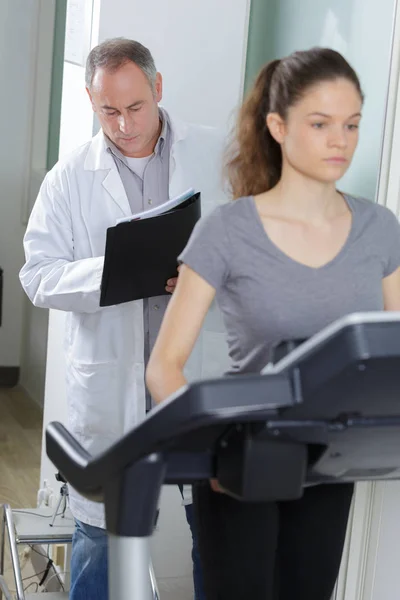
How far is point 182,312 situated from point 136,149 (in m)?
0.97

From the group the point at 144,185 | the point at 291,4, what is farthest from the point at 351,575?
the point at 291,4

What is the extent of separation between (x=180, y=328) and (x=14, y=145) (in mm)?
4097

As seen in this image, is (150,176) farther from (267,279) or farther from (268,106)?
(267,279)

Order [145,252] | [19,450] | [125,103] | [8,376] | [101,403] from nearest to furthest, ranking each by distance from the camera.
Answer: [145,252]
[125,103]
[101,403]
[19,450]
[8,376]

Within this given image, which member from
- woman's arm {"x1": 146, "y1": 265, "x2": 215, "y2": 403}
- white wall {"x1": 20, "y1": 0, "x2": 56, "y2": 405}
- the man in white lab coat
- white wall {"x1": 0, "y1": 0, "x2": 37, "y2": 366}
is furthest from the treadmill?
white wall {"x1": 0, "y1": 0, "x2": 37, "y2": 366}

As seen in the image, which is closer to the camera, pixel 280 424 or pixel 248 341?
pixel 280 424

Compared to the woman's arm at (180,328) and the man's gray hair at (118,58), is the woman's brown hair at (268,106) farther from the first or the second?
the man's gray hair at (118,58)

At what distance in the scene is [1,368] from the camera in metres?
5.52

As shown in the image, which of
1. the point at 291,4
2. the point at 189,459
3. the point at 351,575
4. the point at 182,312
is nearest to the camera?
the point at 189,459

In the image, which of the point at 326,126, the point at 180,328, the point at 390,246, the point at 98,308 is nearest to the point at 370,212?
the point at 390,246

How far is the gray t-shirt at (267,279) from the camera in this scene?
1.47 metres

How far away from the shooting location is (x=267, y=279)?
1.47 m

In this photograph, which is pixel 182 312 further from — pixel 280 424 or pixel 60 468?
pixel 280 424

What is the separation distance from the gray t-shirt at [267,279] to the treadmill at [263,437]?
286 mm
